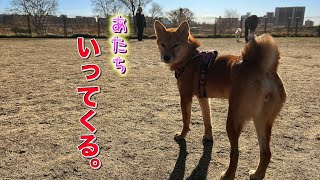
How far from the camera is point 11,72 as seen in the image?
7801 millimetres

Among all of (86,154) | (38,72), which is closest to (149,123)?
(86,154)

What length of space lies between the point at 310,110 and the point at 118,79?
4.26 meters

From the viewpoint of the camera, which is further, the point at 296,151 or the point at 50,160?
the point at 296,151

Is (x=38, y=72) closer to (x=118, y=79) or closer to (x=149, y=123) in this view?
(x=118, y=79)

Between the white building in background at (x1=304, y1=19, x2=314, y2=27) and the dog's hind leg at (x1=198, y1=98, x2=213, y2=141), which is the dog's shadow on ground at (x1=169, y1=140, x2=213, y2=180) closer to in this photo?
the dog's hind leg at (x1=198, y1=98, x2=213, y2=141)

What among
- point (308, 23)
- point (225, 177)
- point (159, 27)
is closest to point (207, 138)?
point (225, 177)

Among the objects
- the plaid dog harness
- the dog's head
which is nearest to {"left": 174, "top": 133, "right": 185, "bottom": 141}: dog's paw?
the plaid dog harness

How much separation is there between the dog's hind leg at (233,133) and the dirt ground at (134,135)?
0.61 feet

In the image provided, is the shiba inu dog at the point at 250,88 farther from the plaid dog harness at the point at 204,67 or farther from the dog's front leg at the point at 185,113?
the dog's front leg at the point at 185,113

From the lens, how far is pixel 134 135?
3.89 meters

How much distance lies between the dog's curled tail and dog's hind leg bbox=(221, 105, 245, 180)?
0.48 metres

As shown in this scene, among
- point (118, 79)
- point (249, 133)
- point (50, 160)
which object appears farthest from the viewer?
point (118, 79)

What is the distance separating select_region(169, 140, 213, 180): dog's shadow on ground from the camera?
297 cm

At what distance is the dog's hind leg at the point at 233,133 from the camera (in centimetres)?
273
